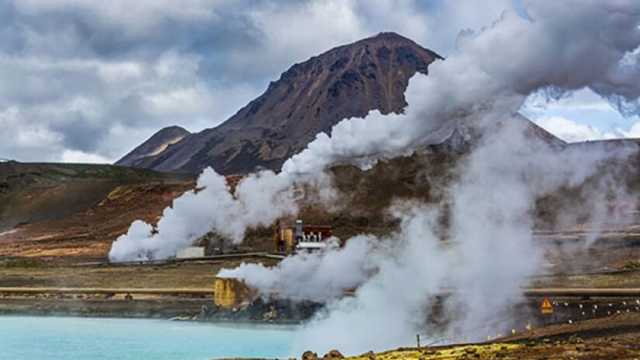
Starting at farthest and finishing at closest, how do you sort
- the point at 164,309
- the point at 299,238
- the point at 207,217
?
the point at 207,217, the point at 299,238, the point at 164,309

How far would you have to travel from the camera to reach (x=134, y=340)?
70438mm

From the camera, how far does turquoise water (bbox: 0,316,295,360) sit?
61463 mm

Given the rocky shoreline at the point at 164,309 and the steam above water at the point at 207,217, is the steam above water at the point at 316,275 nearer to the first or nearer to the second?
the rocky shoreline at the point at 164,309

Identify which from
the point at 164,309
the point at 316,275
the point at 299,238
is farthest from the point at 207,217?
the point at 316,275

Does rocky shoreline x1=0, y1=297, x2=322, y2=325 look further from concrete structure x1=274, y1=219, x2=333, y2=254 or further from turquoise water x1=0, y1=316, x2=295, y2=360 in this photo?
concrete structure x1=274, y1=219, x2=333, y2=254

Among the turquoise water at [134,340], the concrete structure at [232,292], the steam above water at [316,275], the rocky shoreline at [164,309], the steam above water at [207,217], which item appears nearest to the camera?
the turquoise water at [134,340]

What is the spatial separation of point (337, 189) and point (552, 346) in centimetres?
14232

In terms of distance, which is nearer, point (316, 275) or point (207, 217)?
point (316, 275)

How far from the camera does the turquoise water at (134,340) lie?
61463 millimetres

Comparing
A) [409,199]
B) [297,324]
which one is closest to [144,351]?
[297,324]

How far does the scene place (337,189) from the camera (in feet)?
613

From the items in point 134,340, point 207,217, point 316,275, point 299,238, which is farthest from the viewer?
point 207,217

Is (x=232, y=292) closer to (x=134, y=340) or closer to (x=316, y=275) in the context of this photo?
(x=316, y=275)

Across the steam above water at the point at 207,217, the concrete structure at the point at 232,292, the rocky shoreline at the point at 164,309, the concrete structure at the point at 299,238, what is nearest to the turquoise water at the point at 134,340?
the rocky shoreline at the point at 164,309
